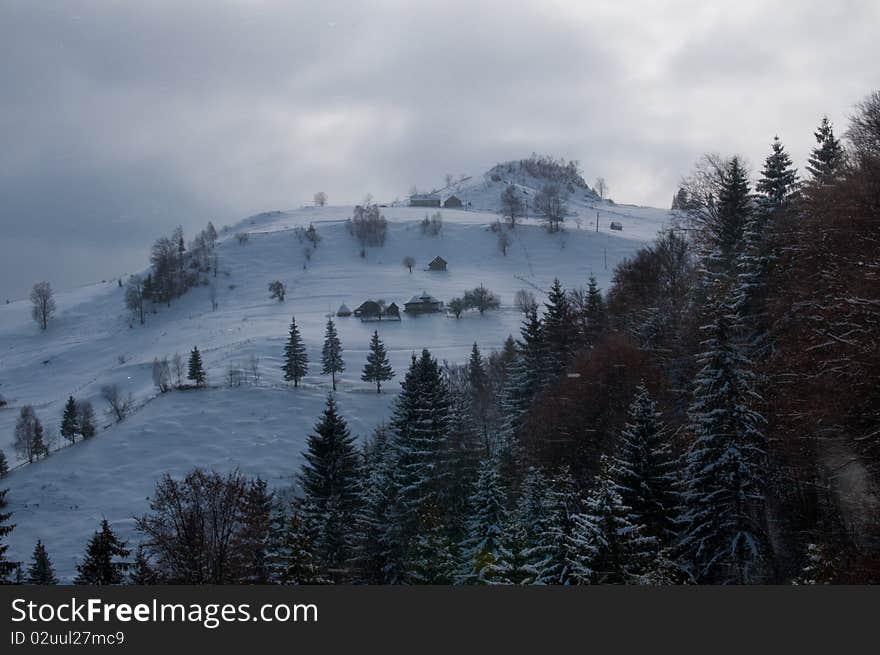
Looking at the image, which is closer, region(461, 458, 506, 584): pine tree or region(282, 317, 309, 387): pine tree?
region(461, 458, 506, 584): pine tree

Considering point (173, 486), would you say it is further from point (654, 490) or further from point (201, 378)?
point (201, 378)

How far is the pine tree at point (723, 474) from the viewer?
18156mm

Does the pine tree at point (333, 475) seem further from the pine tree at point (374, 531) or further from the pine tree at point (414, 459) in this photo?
the pine tree at point (414, 459)

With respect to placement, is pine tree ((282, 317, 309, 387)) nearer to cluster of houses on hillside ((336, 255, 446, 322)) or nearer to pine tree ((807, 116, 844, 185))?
cluster of houses on hillside ((336, 255, 446, 322))

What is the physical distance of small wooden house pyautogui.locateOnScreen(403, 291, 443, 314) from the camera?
100938 mm

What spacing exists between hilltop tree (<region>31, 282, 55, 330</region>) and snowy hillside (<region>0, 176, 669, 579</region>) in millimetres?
2209

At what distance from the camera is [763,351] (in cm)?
2391

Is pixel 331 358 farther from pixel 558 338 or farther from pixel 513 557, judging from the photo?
pixel 513 557

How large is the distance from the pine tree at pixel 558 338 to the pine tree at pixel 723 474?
56.8 ft

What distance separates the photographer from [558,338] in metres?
38.2

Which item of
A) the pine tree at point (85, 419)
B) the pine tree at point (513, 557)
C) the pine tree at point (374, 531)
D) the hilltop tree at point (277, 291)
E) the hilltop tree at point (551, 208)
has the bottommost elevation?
the pine tree at point (85, 419)

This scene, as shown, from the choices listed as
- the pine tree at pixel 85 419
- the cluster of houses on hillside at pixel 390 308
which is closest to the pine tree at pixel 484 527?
the pine tree at pixel 85 419

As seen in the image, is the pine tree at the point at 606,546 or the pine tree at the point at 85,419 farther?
the pine tree at the point at 85,419

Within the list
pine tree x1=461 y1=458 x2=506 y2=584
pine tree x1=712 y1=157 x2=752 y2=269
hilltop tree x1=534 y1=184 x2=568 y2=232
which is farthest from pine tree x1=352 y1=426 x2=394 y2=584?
hilltop tree x1=534 y1=184 x2=568 y2=232
